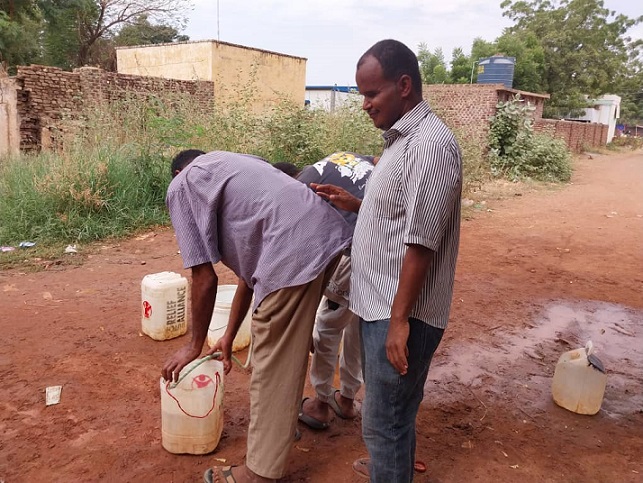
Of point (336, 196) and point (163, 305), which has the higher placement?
point (336, 196)

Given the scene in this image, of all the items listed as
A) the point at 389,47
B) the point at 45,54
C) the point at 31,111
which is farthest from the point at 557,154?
the point at 45,54

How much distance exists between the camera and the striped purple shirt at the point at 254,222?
1.80 metres

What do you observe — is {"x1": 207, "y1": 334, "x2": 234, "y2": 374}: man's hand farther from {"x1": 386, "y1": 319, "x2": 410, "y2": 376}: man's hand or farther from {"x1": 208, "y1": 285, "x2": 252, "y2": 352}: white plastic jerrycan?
{"x1": 386, "y1": 319, "x2": 410, "y2": 376}: man's hand

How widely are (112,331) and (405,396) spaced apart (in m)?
2.61

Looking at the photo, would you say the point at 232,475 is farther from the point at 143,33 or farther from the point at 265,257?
the point at 143,33

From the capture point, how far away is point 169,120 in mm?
6855

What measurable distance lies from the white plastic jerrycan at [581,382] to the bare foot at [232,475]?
1796 millimetres

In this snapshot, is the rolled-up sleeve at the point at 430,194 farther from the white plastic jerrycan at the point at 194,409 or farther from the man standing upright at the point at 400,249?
the white plastic jerrycan at the point at 194,409

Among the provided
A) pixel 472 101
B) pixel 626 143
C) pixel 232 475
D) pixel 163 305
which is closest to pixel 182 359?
pixel 232 475

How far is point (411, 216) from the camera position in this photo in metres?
1.43

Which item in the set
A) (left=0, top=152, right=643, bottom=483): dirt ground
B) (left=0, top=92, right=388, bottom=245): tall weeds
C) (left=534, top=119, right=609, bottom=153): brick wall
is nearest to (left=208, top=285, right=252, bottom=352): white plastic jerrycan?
(left=0, top=152, right=643, bottom=483): dirt ground

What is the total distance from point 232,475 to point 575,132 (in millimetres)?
24471

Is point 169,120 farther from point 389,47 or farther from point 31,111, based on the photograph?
point 389,47

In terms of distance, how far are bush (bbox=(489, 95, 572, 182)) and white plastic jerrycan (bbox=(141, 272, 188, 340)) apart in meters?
11.2
